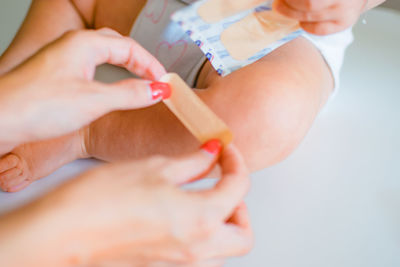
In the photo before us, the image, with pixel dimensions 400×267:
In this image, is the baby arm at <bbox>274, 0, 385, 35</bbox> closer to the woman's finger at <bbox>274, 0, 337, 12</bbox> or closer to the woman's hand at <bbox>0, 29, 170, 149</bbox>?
the woman's finger at <bbox>274, 0, 337, 12</bbox>

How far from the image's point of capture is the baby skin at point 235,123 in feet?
1.91

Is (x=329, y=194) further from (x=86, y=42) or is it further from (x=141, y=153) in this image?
(x=86, y=42)

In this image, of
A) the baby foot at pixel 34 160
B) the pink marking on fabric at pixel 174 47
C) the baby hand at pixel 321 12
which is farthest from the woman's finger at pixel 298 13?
the baby foot at pixel 34 160

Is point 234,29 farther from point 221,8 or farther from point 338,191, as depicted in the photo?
point 338,191

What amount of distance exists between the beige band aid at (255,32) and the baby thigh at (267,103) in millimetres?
65

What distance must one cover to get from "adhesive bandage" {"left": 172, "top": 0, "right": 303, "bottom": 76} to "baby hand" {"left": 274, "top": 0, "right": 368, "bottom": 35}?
17mm

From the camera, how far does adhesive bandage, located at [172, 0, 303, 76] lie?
492mm

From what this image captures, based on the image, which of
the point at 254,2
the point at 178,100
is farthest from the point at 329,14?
the point at 178,100

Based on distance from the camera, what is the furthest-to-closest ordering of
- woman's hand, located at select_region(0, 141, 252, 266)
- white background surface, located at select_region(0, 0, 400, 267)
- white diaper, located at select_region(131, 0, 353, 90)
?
white diaper, located at select_region(131, 0, 353, 90)
white background surface, located at select_region(0, 0, 400, 267)
woman's hand, located at select_region(0, 141, 252, 266)

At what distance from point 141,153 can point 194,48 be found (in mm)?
196

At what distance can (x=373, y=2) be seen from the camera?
741 millimetres

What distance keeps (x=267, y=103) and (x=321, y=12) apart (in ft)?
0.44

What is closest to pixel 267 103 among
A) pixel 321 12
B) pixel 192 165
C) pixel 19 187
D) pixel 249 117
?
pixel 249 117


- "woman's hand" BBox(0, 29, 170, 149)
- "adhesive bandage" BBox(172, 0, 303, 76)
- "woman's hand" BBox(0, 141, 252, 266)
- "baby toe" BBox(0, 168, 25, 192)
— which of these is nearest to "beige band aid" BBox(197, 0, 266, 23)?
"adhesive bandage" BBox(172, 0, 303, 76)
